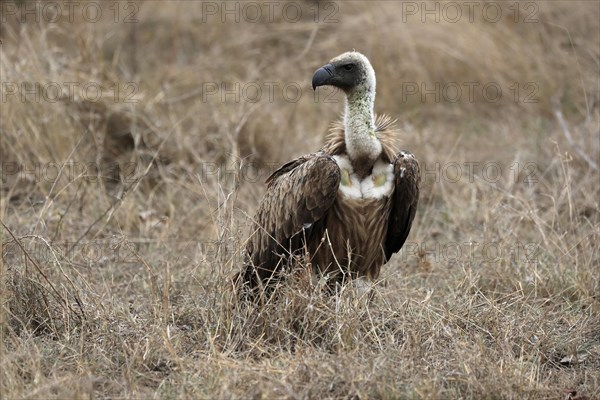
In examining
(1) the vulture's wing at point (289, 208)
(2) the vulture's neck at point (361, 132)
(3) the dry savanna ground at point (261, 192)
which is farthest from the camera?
(2) the vulture's neck at point (361, 132)

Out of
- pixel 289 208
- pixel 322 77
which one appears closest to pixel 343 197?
pixel 289 208

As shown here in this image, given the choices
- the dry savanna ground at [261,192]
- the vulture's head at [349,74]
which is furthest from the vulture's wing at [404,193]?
the vulture's head at [349,74]

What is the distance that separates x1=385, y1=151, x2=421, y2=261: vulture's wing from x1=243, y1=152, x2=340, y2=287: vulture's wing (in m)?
0.36

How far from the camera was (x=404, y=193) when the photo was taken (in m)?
5.70

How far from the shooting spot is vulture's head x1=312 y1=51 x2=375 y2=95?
5.74 meters

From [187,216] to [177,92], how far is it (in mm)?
2963

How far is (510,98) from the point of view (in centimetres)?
1087

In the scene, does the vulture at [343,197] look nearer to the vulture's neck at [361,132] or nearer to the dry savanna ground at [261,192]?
the vulture's neck at [361,132]

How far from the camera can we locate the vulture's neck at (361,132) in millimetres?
5652

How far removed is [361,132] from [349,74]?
34cm

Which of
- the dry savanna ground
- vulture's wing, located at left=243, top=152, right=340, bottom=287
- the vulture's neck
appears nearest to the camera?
the dry savanna ground

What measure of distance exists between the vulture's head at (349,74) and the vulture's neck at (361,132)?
3 cm

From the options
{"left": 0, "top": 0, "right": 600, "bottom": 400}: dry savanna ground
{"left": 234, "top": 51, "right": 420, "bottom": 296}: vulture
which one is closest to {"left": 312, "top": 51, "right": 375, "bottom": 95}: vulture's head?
{"left": 234, "top": 51, "right": 420, "bottom": 296}: vulture

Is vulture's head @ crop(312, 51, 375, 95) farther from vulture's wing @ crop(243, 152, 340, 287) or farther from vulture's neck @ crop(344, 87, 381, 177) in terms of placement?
vulture's wing @ crop(243, 152, 340, 287)
